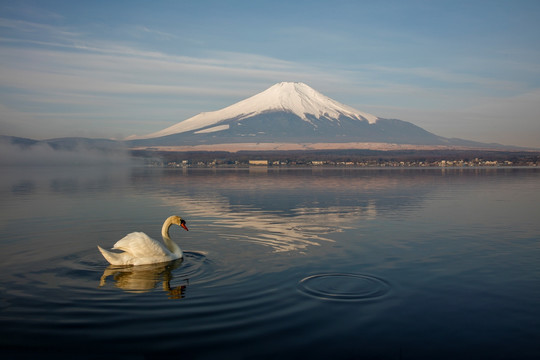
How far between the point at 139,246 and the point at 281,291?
549 cm

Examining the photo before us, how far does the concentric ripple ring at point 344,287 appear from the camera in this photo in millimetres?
12117

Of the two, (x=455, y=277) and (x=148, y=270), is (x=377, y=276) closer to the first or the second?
(x=455, y=277)

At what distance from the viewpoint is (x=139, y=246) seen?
51.3 feet

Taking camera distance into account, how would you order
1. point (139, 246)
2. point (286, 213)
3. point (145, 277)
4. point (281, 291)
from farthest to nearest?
1. point (286, 213)
2. point (139, 246)
3. point (145, 277)
4. point (281, 291)

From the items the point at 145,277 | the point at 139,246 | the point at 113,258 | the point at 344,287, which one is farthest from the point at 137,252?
the point at 344,287

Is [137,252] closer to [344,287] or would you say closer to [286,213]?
[344,287]

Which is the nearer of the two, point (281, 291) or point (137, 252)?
point (281, 291)

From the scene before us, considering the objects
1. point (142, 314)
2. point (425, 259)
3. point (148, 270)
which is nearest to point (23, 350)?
point (142, 314)

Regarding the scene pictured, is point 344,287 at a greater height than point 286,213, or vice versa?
point 286,213

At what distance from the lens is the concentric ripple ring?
12117mm

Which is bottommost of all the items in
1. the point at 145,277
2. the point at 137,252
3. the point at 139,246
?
the point at 145,277

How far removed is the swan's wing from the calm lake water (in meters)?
0.59

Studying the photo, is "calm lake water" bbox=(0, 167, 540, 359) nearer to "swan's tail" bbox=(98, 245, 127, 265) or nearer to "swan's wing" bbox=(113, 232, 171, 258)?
"swan's tail" bbox=(98, 245, 127, 265)

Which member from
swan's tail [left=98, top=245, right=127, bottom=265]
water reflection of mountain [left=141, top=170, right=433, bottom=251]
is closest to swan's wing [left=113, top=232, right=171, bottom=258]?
swan's tail [left=98, top=245, right=127, bottom=265]
